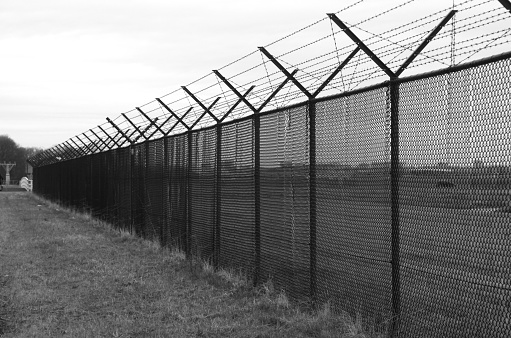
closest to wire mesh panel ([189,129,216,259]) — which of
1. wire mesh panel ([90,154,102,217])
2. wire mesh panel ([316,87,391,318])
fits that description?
wire mesh panel ([316,87,391,318])

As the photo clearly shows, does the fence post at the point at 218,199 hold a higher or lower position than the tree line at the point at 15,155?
lower

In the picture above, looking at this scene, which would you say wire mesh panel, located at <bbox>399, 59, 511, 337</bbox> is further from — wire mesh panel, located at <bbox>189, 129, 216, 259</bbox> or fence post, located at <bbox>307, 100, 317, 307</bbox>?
wire mesh panel, located at <bbox>189, 129, 216, 259</bbox>

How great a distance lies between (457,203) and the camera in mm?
4105

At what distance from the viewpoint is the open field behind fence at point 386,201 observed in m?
3.89

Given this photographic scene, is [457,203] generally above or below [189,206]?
above

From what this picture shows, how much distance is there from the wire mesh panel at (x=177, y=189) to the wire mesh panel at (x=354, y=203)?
4680mm

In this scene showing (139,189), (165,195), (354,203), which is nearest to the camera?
(354,203)

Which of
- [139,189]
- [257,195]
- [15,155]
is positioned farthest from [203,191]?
[15,155]

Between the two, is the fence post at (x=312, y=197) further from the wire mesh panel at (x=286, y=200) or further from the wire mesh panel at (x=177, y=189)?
the wire mesh panel at (x=177, y=189)

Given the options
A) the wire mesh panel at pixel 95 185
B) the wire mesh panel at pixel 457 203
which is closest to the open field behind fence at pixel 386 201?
the wire mesh panel at pixel 457 203

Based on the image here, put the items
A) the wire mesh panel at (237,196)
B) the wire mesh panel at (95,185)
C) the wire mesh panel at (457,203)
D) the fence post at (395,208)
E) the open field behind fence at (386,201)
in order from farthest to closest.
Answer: the wire mesh panel at (95,185) → the wire mesh panel at (237,196) → the fence post at (395,208) → the open field behind fence at (386,201) → the wire mesh panel at (457,203)

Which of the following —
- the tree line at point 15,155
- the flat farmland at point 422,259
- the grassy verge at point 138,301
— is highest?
the tree line at point 15,155

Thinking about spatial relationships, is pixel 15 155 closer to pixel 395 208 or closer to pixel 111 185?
pixel 111 185

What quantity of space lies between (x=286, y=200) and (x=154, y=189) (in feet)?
20.0
